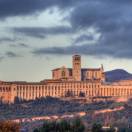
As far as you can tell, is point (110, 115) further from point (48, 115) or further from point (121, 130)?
point (121, 130)

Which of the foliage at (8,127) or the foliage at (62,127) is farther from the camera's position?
the foliage at (62,127)

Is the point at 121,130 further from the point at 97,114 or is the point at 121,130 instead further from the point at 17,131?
the point at 97,114

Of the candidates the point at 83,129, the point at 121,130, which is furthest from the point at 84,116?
the point at 83,129

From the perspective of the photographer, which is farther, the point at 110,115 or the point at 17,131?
the point at 110,115

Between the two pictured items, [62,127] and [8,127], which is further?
[62,127]

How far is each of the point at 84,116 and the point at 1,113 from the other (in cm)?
1562

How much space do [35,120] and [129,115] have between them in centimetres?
1724

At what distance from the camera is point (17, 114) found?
198 metres

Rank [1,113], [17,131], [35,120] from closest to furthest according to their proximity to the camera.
Answer: [17,131] → [35,120] → [1,113]

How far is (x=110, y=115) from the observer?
19000 centimetres

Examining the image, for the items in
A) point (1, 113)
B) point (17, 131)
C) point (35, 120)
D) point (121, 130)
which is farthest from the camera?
point (1, 113)

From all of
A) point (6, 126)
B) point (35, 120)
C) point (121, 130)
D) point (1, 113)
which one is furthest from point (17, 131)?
point (1, 113)

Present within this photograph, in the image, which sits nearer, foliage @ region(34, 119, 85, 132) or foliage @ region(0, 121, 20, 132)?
foliage @ region(0, 121, 20, 132)

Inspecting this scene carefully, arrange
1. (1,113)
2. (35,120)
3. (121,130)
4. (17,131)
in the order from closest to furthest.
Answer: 1. (17,131)
2. (121,130)
3. (35,120)
4. (1,113)
